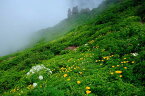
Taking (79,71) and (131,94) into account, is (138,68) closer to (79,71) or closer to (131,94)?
(131,94)

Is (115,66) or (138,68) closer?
(138,68)

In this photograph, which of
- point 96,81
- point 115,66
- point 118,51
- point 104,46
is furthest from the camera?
→ point 104,46

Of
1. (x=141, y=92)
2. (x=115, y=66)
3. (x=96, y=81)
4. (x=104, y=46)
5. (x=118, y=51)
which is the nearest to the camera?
(x=141, y=92)

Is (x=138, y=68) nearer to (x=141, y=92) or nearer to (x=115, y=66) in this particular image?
(x=115, y=66)

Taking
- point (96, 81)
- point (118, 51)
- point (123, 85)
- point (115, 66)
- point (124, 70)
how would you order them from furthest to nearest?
point (118, 51)
point (115, 66)
point (124, 70)
point (96, 81)
point (123, 85)

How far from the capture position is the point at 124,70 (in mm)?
6910

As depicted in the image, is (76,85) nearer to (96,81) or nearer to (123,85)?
(96,81)

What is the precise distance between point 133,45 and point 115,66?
12.1ft

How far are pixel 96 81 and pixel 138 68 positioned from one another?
2.23m

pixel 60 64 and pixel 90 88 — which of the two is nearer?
pixel 90 88

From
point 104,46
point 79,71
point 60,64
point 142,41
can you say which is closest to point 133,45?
point 142,41

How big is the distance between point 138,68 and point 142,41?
4.61 meters

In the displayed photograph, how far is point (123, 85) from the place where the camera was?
5.81 meters

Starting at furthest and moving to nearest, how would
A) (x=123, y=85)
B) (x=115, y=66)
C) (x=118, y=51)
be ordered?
1. (x=118, y=51)
2. (x=115, y=66)
3. (x=123, y=85)
